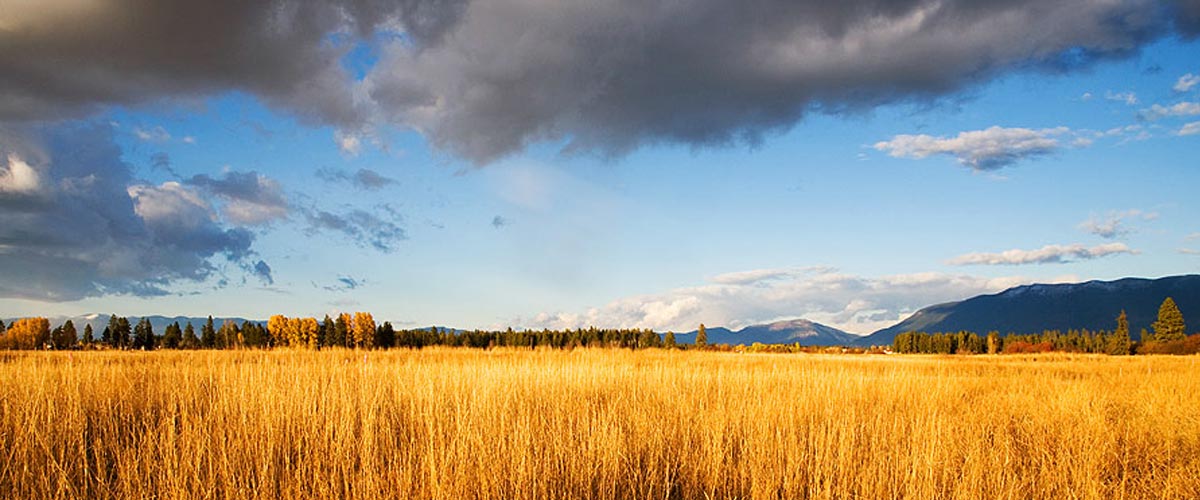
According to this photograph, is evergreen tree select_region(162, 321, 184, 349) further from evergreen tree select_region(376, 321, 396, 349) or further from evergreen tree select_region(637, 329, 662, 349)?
evergreen tree select_region(637, 329, 662, 349)

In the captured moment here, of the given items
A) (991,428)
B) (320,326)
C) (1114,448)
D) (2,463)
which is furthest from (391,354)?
(320,326)

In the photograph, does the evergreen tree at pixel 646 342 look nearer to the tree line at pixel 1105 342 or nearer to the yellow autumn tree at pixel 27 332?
the yellow autumn tree at pixel 27 332

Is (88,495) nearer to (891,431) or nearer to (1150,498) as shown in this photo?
(891,431)

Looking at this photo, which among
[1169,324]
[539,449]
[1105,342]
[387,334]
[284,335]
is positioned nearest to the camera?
[539,449]

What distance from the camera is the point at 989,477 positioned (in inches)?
194

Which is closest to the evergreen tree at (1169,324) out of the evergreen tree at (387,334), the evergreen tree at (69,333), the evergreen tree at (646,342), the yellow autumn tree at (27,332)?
the evergreen tree at (646,342)

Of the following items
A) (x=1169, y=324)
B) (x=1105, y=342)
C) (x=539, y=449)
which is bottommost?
(x=1105, y=342)

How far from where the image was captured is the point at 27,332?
123ft

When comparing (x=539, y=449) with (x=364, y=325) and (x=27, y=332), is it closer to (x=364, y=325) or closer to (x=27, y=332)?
(x=364, y=325)

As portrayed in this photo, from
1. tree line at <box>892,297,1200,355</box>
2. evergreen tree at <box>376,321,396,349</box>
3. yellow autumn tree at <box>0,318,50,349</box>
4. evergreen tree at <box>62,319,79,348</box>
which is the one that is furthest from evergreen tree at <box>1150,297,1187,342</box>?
yellow autumn tree at <box>0,318,50,349</box>

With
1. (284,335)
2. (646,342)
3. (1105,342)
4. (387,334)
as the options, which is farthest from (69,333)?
(1105,342)

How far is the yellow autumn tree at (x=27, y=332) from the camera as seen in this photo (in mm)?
32844

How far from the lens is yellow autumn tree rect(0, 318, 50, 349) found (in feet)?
108

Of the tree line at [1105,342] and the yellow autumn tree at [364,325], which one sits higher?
the yellow autumn tree at [364,325]
